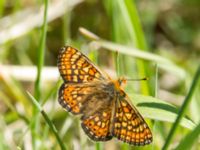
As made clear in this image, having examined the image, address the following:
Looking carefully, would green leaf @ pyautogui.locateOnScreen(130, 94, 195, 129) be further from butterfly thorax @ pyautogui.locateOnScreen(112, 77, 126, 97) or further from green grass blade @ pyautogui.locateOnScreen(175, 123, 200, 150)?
green grass blade @ pyautogui.locateOnScreen(175, 123, 200, 150)

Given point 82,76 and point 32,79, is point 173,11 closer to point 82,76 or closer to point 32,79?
point 32,79

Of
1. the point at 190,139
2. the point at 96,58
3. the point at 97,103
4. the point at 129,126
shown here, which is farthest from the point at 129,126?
the point at 96,58

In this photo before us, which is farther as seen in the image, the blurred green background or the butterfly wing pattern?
the blurred green background

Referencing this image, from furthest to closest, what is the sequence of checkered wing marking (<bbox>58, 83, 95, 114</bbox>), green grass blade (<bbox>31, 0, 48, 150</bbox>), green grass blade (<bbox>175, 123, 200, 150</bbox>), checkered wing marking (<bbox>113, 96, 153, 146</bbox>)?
green grass blade (<bbox>31, 0, 48, 150</bbox>), checkered wing marking (<bbox>58, 83, 95, 114</bbox>), checkered wing marking (<bbox>113, 96, 153, 146</bbox>), green grass blade (<bbox>175, 123, 200, 150</bbox>)

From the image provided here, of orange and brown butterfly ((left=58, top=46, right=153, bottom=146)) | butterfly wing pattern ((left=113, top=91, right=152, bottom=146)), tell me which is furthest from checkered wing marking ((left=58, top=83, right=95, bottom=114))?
butterfly wing pattern ((left=113, top=91, right=152, bottom=146))

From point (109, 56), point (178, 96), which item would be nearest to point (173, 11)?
point (109, 56)

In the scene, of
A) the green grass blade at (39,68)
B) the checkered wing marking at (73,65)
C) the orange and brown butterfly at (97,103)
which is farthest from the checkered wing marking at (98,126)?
the green grass blade at (39,68)
